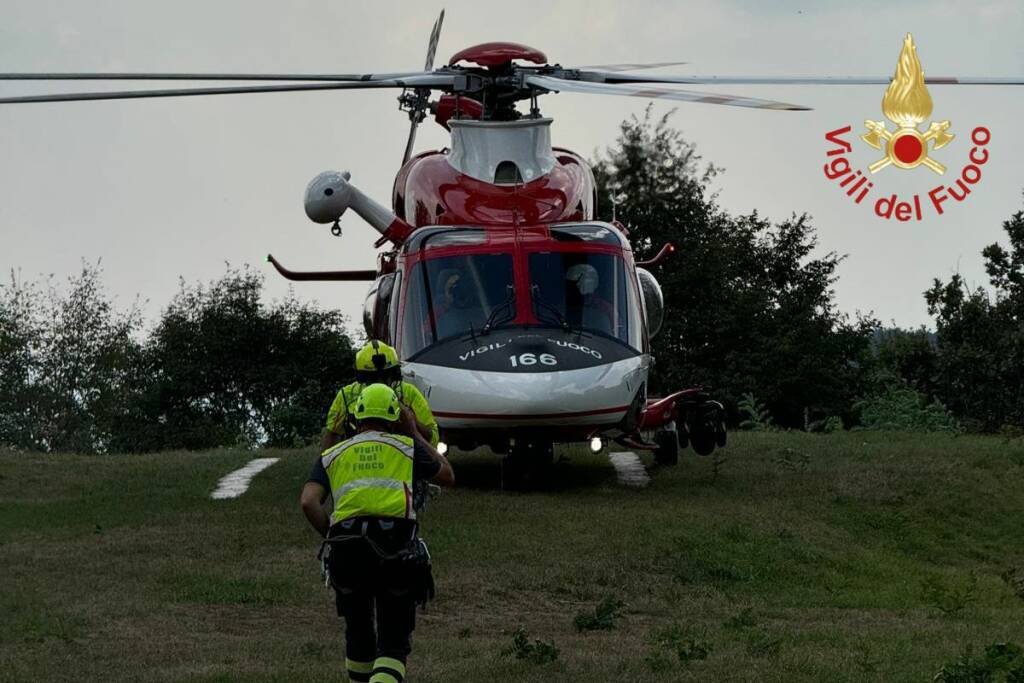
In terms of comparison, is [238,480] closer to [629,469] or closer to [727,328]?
[629,469]

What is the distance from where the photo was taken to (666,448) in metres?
24.8

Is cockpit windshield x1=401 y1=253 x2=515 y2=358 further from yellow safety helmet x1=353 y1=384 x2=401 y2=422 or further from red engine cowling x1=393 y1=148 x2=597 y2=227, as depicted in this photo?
yellow safety helmet x1=353 y1=384 x2=401 y2=422

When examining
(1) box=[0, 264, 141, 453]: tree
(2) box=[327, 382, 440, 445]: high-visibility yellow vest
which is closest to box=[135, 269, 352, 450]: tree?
(1) box=[0, 264, 141, 453]: tree

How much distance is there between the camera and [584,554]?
1845 centimetres

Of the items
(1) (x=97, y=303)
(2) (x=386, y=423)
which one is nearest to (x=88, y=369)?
(1) (x=97, y=303)

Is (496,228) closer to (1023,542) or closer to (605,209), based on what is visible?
(1023,542)

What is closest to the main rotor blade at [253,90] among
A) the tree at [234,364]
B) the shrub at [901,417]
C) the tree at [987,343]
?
the shrub at [901,417]

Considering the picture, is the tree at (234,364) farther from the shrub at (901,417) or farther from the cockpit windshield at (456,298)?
the cockpit windshield at (456,298)

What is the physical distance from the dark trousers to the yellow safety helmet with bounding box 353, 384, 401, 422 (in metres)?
0.66

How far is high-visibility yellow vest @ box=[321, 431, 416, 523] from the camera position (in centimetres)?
1114

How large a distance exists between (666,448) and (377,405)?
13806 millimetres

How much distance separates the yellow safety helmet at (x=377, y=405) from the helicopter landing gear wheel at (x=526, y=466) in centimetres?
1056

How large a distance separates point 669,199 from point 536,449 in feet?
100

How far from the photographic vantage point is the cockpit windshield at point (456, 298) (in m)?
21.6
